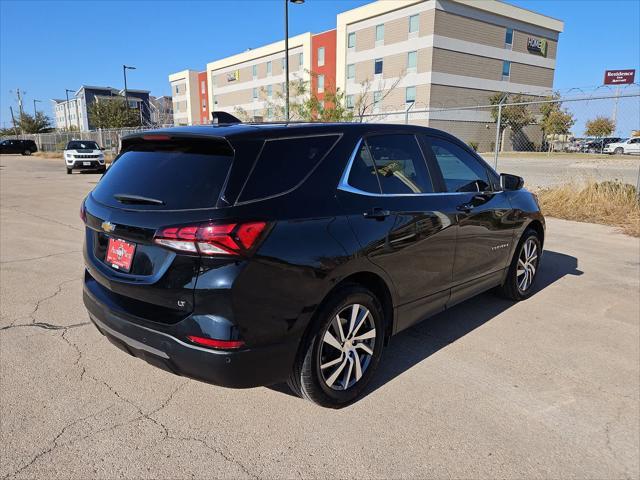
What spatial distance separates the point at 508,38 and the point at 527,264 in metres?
52.1

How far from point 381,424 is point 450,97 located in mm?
46341

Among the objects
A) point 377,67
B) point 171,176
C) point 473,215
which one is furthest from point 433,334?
point 377,67

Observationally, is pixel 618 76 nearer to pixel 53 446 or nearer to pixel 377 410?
pixel 377 410

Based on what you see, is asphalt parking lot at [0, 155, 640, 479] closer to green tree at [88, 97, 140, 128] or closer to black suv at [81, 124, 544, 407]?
black suv at [81, 124, 544, 407]

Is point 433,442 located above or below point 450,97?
below

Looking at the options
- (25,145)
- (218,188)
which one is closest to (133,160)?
(218,188)

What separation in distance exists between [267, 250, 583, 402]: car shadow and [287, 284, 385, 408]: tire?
0.24 m

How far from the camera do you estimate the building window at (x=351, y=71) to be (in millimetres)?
49688

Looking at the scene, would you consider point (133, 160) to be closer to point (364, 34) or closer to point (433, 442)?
point (433, 442)

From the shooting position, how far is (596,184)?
10.6 m

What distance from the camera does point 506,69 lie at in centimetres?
4953

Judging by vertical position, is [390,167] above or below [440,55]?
below

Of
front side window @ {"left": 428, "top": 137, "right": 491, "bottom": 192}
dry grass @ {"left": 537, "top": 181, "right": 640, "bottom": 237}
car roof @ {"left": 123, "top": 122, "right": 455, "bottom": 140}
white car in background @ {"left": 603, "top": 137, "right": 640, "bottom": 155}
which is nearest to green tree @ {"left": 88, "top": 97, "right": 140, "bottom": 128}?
white car in background @ {"left": 603, "top": 137, "right": 640, "bottom": 155}

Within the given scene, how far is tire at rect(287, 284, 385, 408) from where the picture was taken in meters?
2.72
